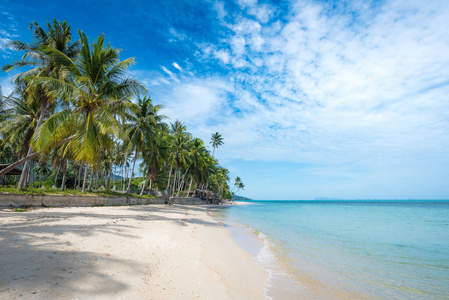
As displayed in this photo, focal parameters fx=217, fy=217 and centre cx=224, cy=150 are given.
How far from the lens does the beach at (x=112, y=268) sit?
3.20 m

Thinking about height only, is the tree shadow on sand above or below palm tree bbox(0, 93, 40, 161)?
below

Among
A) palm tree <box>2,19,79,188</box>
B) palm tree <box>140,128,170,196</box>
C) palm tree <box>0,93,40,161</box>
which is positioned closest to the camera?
palm tree <box>2,19,79,188</box>

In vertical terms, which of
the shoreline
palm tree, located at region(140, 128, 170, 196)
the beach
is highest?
palm tree, located at region(140, 128, 170, 196)

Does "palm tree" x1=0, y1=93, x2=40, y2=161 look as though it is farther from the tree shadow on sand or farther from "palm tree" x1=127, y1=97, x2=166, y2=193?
the tree shadow on sand

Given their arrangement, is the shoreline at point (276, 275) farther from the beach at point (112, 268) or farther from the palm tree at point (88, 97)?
the palm tree at point (88, 97)

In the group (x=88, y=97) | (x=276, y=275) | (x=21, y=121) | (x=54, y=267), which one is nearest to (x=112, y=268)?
(x=54, y=267)

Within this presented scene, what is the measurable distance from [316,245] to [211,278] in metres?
7.77

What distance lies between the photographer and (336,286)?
561 cm

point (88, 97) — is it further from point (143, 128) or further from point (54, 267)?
point (143, 128)

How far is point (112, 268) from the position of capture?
4.14m

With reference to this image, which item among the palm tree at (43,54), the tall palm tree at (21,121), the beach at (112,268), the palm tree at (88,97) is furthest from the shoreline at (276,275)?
the tall palm tree at (21,121)

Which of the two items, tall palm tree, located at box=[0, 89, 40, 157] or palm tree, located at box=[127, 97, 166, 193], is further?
palm tree, located at box=[127, 97, 166, 193]

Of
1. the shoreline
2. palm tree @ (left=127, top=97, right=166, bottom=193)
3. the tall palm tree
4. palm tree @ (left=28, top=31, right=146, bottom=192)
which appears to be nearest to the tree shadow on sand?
the shoreline

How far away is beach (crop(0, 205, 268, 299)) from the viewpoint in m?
3.20
